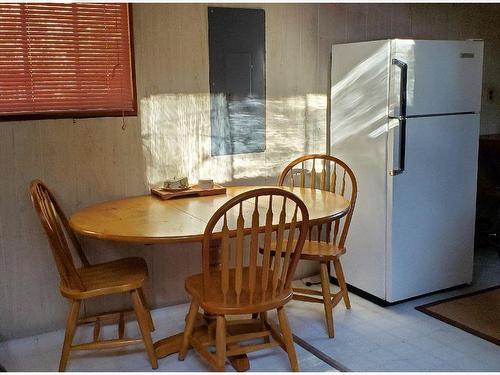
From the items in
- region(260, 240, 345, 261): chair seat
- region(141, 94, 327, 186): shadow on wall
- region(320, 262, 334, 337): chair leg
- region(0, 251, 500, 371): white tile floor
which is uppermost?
region(141, 94, 327, 186): shadow on wall

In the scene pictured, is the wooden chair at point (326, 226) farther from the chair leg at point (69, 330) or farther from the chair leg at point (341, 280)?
the chair leg at point (69, 330)

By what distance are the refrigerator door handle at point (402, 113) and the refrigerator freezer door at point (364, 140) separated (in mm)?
70

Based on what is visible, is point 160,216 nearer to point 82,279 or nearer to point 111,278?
point 111,278

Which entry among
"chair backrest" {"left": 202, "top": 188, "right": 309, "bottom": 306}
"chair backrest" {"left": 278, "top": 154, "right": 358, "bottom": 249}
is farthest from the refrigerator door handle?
"chair backrest" {"left": 202, "top": 188, "right": 309, "bottom": 306}

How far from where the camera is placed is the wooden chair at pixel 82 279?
2.44m

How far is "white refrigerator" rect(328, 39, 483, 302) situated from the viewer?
10.4ft

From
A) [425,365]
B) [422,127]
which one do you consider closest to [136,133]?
[422,127]

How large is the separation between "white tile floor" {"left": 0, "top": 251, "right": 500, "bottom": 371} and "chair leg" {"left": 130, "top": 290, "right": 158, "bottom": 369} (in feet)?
0.18

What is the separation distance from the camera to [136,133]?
3133mm

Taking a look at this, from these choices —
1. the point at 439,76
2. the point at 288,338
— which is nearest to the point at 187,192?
the point at 288,338

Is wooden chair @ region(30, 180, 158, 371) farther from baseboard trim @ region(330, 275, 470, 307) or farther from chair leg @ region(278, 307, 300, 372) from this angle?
baseboard trim @ region(330, 275, 470, 307)

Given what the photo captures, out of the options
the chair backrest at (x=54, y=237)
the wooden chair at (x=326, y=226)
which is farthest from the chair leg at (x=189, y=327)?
the wooden chair at (x=326, y=226)

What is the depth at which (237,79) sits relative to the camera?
134 inches

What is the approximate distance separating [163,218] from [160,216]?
0.05 m
